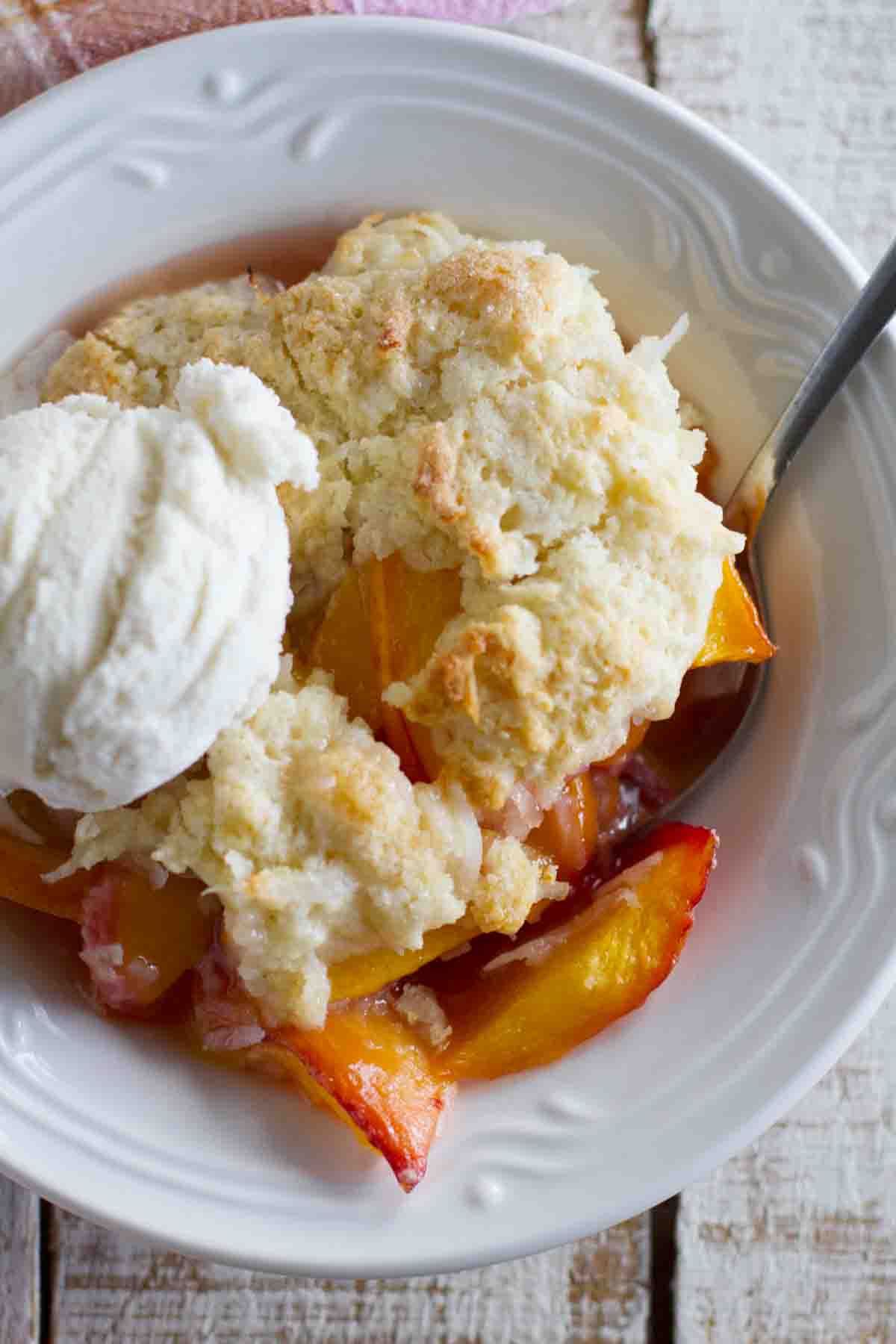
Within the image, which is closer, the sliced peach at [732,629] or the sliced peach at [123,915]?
the sliced peach at [123,915]

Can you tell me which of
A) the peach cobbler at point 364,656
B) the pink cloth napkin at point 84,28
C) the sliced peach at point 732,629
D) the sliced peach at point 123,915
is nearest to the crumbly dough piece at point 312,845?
the peach cobbler at point 364,656

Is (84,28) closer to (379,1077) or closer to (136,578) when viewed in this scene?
(136,578)

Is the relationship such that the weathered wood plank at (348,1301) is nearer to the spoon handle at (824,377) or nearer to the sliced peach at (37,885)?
the sliced peach at (37,885)

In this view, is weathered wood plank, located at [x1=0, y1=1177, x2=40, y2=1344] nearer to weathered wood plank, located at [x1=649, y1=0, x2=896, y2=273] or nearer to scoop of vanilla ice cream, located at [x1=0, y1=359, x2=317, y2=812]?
scoop of vanilla ice cream, located at [x1=0, y1=359, x2=317, y2=812]

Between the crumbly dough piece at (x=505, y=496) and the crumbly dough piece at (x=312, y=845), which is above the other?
the crumbly dough piece at (x=505, y=496)

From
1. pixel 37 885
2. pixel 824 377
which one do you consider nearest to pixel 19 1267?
pixel 37 885
